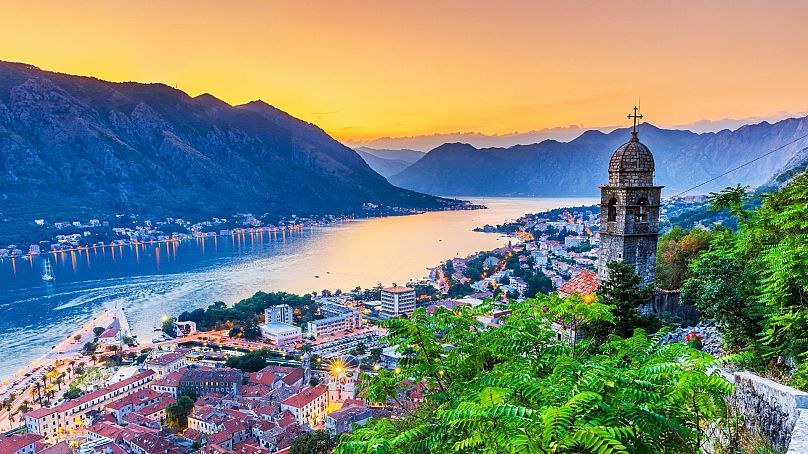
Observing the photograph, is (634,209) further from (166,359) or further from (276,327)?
(276,327)

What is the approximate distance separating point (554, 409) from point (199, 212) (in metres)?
103

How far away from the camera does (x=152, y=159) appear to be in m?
106

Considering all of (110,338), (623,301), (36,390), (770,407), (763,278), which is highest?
(763,278)

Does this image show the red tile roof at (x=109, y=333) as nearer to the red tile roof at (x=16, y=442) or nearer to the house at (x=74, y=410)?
the house at (x=74, y=410)

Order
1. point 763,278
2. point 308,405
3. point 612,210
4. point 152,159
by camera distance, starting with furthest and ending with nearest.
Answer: point 152,159
point 308,405
point 612,210
point 763,278

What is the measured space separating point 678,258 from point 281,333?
25655 mm

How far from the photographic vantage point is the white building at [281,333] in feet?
103

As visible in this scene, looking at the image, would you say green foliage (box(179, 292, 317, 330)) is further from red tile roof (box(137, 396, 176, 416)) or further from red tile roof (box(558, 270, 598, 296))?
red tile roof (box(558, 270, 598, 296))

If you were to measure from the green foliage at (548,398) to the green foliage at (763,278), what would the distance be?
1.69 m

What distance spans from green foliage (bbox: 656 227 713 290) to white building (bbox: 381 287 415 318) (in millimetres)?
24166

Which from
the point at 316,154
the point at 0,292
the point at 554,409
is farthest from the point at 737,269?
the point at 316,154

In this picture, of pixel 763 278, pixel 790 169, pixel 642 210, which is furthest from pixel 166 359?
pixel 790 169

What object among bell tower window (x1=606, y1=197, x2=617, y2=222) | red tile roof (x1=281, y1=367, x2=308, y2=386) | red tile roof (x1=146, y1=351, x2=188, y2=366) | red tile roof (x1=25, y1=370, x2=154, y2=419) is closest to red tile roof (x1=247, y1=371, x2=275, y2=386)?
red tile roof (x1=281, y1=367, x2=308, y2=386)

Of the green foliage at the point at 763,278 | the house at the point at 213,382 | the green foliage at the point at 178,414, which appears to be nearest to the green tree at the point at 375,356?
the house at the point at 213,382
